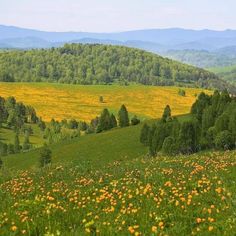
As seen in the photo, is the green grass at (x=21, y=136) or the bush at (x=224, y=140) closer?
the bush at (x=224, y=140)

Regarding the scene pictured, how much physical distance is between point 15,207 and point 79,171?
383 inches

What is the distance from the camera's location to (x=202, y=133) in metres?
62.8

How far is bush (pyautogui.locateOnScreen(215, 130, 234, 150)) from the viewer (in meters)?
56.6

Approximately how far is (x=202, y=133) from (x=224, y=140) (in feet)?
20.1

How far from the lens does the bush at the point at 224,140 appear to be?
56625mm

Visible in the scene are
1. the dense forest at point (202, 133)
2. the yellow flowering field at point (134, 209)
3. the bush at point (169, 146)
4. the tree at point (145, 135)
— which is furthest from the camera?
the tree at point (145, 135)

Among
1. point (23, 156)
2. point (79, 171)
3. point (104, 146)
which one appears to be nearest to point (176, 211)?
point (79, 171)

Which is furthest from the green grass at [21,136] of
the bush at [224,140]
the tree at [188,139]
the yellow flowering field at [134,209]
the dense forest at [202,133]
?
the yellow flowering field at [134,209]

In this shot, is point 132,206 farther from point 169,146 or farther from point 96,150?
point 96,150

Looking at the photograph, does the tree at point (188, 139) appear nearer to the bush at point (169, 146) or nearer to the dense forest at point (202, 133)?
the dense forest at point (202, 133)

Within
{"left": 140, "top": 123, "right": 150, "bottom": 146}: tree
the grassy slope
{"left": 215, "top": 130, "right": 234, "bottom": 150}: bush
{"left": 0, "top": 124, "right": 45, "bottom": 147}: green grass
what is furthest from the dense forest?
{"left": 0, "top": 124, "right": 45, "bottom": 147}: green grass

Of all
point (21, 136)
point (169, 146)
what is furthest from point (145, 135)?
point (21, 136)

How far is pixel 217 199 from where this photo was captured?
14031 mm

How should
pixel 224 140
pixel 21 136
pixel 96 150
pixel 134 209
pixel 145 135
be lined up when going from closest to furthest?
pixel 134 209
pixel 224 140
pixel 145 135
pixel 96 150
pixel 21 136
